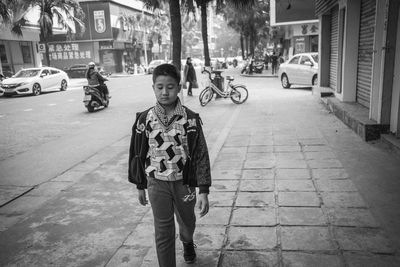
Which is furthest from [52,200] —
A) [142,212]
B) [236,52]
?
[236,52]

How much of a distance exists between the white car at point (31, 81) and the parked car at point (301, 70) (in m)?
12.8

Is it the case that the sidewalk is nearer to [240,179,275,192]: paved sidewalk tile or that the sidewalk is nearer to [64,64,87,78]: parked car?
[240,179,275,192]: paved sidewalk tile

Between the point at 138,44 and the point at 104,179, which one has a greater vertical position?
the point at 138,44

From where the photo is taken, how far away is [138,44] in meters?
50.5

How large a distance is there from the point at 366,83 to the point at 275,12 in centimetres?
1895

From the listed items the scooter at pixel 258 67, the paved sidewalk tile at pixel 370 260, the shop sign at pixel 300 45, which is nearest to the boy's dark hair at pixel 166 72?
the paved sidewalk tile at pixel 370 260

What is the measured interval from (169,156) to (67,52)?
44.9m

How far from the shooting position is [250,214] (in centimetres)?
414

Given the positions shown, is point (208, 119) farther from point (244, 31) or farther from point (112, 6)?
point (112, 6)

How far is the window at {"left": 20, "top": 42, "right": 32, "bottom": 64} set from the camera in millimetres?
31070

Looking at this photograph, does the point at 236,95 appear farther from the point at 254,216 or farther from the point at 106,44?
the point at 106,44

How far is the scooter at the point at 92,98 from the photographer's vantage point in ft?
43.5

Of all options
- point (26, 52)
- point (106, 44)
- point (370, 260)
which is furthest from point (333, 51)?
point (106, 44)

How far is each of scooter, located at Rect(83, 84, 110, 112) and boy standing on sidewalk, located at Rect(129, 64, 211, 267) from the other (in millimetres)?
10985
